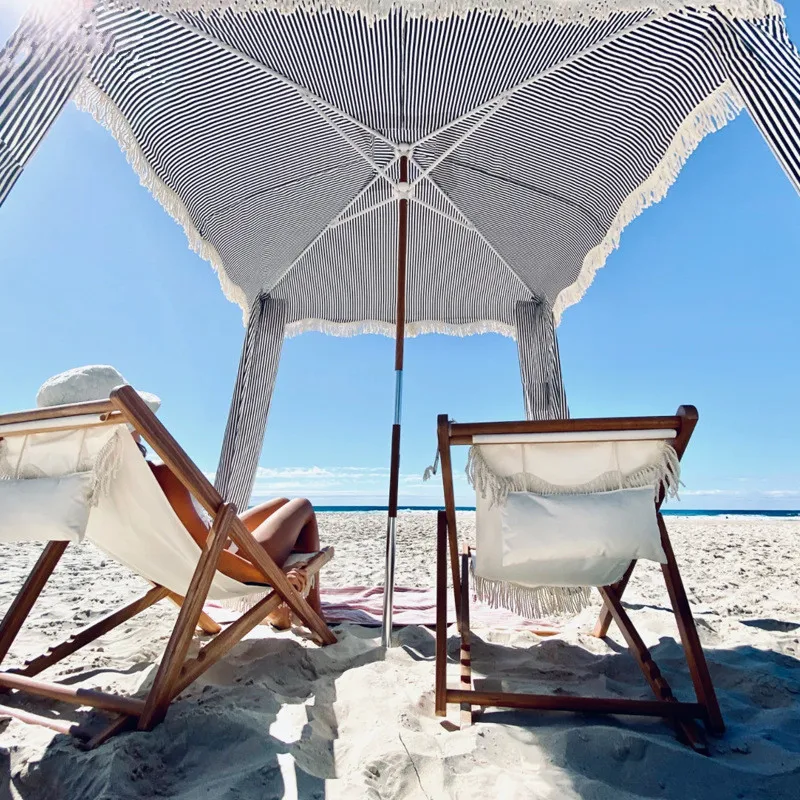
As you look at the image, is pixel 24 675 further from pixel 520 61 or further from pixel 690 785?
pixel 520 61

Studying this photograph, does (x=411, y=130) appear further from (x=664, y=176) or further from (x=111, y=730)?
(x=111, y=730)

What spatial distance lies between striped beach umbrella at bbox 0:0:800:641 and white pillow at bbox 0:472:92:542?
0.87 meters

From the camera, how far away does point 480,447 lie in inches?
61.2

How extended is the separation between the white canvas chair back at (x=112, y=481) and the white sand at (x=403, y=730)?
429mm

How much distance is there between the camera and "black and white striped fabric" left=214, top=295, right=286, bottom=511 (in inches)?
141

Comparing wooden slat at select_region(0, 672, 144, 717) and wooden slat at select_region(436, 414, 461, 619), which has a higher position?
wooden slat at select_region(436, 414, 461, 619)

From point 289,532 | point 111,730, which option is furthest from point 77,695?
point 289,532

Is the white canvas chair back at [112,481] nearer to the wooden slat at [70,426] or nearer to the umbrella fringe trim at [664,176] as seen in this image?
the wooden slat at [70,426]

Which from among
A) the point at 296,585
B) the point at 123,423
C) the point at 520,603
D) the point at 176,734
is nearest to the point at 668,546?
the point at 520,603

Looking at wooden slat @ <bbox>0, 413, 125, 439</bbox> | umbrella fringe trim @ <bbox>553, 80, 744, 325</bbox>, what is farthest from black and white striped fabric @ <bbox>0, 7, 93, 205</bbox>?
umbrella fringe trim @ <bbox>553, 80, 744, 325</bbox>

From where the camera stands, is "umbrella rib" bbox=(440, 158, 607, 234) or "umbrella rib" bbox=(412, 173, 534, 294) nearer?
"umbrella rib" bbox=(440, 158, 607, 234)

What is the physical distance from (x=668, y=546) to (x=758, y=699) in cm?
58

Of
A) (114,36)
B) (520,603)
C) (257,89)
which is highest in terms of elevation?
(257,89)

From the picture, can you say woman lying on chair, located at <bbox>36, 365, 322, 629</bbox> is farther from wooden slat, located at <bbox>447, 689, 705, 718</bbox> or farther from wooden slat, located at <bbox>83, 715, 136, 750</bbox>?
wooden slat, located at <bbox>447, 689, 705, 718</bbox>
